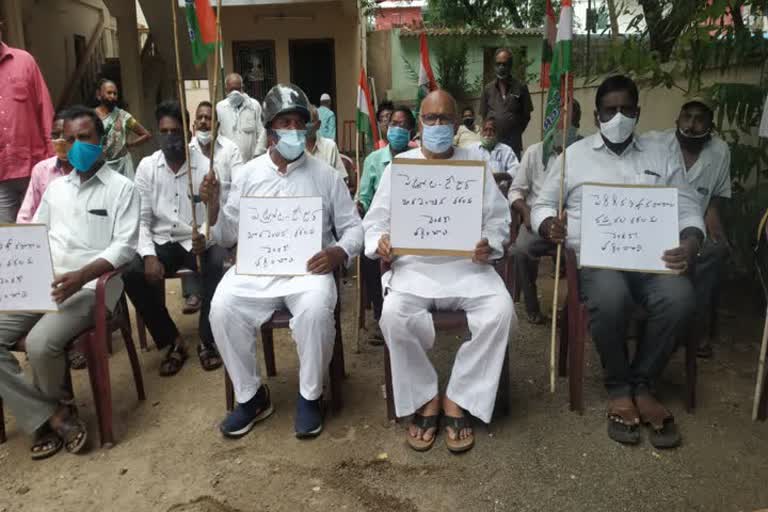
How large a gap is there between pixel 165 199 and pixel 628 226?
3.12 metres

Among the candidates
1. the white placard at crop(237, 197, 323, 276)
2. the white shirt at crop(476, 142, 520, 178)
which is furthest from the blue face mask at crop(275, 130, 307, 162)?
the white shirt at crop(476, 142, 520, 178)

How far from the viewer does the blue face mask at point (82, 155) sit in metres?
3.41

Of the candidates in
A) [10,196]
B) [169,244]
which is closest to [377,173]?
[169,244]

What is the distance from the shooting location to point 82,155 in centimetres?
341

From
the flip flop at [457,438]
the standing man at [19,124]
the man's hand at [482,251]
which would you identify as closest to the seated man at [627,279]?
the man's hand at [482,251]

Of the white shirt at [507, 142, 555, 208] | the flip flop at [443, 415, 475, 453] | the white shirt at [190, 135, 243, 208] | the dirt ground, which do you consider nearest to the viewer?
the dirt ground

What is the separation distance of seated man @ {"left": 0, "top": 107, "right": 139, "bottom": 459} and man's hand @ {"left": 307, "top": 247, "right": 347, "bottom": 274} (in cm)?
105

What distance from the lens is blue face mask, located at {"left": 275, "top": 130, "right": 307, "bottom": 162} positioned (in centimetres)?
347

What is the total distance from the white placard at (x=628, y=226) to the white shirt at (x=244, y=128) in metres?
4.64

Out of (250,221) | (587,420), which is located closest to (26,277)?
(250,221)

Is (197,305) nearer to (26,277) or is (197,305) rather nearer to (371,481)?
(26,277)

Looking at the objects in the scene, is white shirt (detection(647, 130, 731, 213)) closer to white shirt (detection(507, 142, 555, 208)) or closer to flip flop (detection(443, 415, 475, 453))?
white shirt (detection(507, 142, 555, 208))

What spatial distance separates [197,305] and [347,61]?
343 inches

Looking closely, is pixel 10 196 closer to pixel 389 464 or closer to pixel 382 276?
pixel 382 276
